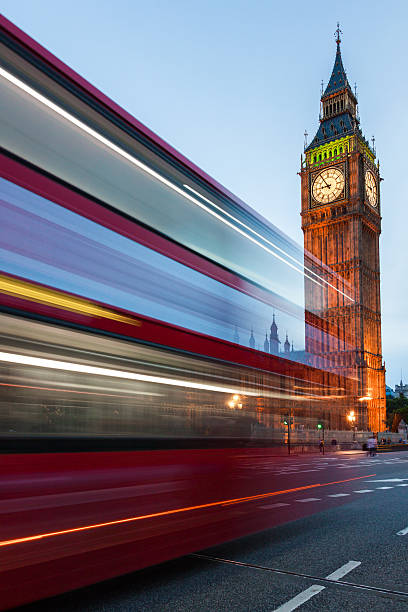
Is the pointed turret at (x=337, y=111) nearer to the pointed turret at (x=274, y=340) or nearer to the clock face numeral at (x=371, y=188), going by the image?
the clock face numeral at (x=371, y=188)

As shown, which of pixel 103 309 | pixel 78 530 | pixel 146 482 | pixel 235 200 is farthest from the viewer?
pixel 235 200

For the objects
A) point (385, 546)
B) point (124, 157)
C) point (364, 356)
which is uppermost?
point (364, 356)

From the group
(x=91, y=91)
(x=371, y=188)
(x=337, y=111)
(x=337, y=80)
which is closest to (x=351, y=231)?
(x=371, y=188)

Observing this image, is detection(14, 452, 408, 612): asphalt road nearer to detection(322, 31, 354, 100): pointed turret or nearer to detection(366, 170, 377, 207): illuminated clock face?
detection(366, 170, 377, 207): illuminated clock face

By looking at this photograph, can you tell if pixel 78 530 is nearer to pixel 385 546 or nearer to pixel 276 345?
pixel 385 546

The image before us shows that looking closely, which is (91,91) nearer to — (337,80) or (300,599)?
(300,599)

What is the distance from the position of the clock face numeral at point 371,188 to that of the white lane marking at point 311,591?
2482 inches

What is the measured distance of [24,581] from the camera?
13.0ft

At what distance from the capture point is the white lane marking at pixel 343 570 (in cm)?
453

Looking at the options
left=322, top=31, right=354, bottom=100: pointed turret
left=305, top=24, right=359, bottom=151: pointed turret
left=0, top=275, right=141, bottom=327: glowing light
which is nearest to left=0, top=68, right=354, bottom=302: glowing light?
left=0, top=275, right=141, bottom=327: glowing light

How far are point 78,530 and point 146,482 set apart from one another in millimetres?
898

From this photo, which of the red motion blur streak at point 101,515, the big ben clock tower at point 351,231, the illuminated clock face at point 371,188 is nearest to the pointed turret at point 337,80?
the big ben clock tower at point 351,231

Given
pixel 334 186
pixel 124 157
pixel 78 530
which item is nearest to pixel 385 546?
Answer: pixel 78 530

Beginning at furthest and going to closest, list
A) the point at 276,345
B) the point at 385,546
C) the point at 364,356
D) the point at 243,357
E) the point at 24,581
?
1. the point at 364,356
2. the point at 276,345
3. the point at 243,357
4. the point at 385,546
5. the point at 24,581
